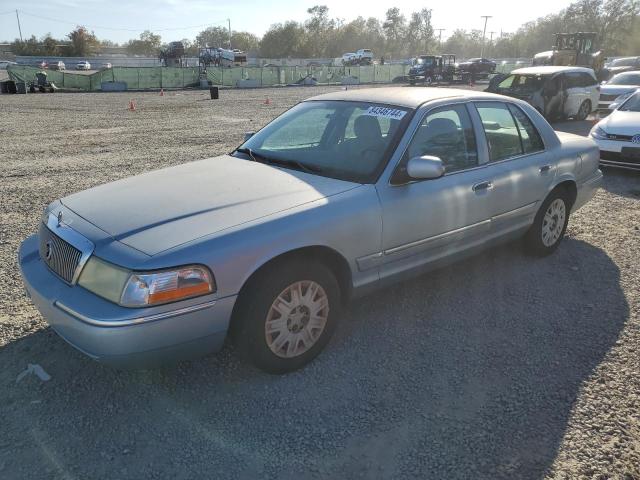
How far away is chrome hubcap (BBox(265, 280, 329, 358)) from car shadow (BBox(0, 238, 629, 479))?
0.66ft

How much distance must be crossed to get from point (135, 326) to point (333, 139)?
2.14m

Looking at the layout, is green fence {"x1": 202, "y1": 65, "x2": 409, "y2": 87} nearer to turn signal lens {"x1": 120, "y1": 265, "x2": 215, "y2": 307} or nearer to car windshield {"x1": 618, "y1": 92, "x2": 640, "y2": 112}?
car windshield {"x1": 618, "y1": 92, "x2": 640, "y2": 112}

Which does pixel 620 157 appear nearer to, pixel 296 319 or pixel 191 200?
pixel 296 319

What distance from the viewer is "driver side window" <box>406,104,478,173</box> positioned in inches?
142

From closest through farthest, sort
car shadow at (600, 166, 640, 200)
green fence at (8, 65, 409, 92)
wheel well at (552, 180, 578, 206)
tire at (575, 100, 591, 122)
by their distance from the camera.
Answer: wheel well at (552, 180, 578, 206), car shadow at (600, 166, 640, 200), tire at (575, 100, 591, 122), green fence at (8, 65, 409, 92)

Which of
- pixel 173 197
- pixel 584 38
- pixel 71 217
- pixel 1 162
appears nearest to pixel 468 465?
pixel 173 197

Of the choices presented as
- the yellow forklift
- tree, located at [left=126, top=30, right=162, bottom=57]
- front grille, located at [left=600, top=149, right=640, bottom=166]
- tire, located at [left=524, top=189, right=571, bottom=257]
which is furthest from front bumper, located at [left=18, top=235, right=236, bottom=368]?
tree, located at [left=126, top=30, right=162, bottom=57]

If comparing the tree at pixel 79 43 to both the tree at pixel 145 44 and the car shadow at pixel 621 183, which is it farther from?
the car shadow at pixel 621 183

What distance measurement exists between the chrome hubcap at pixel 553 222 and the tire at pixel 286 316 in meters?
2.66

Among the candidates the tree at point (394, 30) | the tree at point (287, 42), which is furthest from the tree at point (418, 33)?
the tree at point (287, 42)

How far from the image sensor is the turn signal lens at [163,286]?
248 centimetres

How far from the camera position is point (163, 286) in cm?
251

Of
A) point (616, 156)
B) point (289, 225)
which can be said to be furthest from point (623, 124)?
point (289, 225)

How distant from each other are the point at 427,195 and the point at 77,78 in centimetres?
3263
